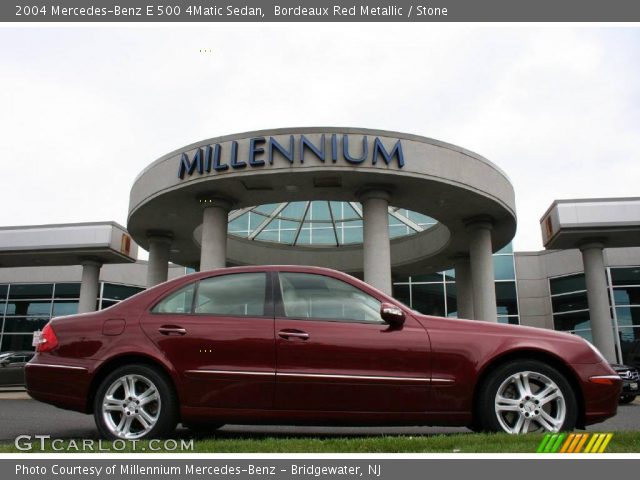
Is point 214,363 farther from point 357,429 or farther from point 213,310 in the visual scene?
point 357,429

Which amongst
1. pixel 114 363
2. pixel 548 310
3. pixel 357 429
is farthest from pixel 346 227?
pixel 114 363

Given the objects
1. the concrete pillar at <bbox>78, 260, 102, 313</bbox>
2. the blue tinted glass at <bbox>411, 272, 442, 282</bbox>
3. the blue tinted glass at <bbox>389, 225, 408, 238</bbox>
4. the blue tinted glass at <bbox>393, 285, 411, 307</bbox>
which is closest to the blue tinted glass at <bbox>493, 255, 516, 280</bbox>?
the blue tinted glass at <bbox>411, 272, 442, 282</bbox>

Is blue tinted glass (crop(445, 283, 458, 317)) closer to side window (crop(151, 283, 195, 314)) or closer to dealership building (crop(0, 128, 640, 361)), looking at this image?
dealership building (crop(0, 128, 640, 361))

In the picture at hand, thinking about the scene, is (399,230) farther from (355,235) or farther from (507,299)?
(507,299)

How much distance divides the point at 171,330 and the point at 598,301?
19.0 meters

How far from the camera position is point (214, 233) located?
50.3ft

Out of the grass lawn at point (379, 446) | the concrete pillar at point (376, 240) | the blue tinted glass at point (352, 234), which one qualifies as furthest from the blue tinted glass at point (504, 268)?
the grass lawn at point (379, 446)

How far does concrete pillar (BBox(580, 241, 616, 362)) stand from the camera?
19.5 meters

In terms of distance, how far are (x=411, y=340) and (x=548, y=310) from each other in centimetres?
2569

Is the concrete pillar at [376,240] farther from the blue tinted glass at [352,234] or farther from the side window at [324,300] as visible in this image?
the blue tinted glass at [352,234]

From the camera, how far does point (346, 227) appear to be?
1000 inches

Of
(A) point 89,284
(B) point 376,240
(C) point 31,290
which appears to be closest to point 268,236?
(A) point 89,284
